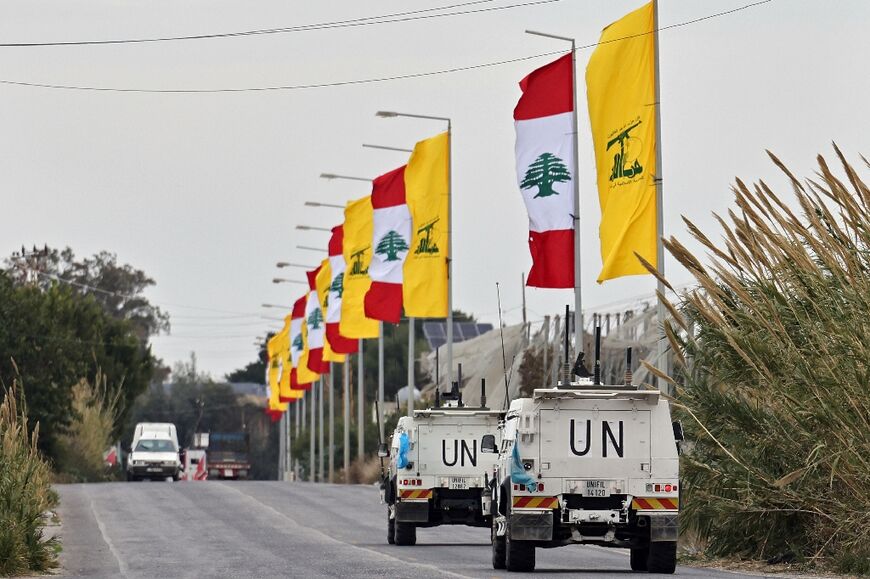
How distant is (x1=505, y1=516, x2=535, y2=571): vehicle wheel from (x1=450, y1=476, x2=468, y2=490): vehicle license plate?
7356 mm

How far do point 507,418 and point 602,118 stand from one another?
606cm

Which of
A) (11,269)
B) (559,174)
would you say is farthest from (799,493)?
(11,269)

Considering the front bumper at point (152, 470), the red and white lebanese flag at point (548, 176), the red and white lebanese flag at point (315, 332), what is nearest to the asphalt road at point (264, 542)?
the red and white lebanese flag at point (548, 176)

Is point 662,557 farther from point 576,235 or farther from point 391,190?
point 391,190

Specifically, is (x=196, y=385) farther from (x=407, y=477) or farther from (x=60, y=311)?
(x=407, y=477)

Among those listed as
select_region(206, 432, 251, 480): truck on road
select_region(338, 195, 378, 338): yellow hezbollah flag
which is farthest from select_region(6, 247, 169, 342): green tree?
select_region(338, 195, 378, 338): yellow hezbollah flag

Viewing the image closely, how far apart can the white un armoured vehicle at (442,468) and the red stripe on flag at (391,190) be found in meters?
15.7

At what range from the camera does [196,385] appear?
516 ft

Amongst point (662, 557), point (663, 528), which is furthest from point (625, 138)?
point (662, 557)

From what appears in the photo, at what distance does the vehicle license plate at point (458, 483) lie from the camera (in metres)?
29.2

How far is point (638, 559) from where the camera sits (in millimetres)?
22453

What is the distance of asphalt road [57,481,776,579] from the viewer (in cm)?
2256

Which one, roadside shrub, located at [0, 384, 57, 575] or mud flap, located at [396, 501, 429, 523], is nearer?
roadside shrub, located at [0, 384, 57, 575]

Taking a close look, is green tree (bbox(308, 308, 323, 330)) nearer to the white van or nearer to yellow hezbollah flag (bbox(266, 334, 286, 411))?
the white van
